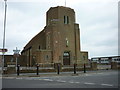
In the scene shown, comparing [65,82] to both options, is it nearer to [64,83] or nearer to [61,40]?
[64,83]

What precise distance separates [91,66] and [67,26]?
16302 millimetres

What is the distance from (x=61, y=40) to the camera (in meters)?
50.0

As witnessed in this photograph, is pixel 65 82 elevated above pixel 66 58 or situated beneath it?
situated beneath

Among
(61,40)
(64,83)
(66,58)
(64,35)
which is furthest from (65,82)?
(66,58)

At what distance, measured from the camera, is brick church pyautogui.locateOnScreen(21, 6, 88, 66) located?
49156mm

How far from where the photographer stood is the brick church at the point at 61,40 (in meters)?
49.2

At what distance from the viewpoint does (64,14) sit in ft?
169

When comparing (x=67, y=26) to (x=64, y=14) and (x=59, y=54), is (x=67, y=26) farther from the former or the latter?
(x=59, y=54)

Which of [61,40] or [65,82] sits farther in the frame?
[61,40]

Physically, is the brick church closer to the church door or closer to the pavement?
the church door

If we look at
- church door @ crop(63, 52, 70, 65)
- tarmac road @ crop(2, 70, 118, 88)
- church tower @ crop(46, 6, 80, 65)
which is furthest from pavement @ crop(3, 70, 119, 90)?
church door @ crop(63, 52, 70, 65)

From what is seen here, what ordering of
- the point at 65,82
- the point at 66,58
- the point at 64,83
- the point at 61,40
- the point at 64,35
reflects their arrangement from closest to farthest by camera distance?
the point at 64,83
the point at 65,82
the point at 61,40
the point at 64,35
the point at 66,58

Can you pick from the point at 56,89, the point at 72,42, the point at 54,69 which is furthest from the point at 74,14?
the point at 56,89

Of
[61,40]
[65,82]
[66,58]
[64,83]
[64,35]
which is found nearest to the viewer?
[64,83]
